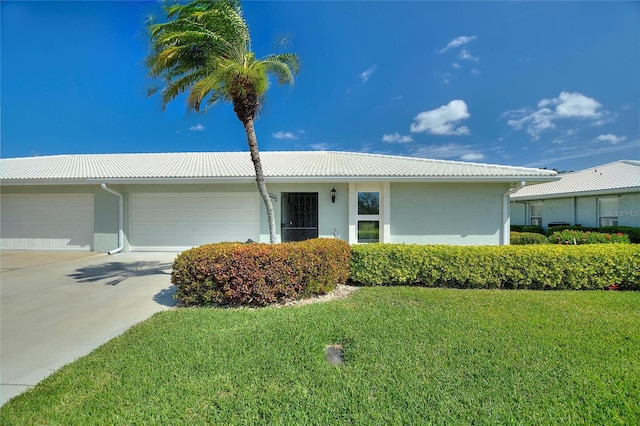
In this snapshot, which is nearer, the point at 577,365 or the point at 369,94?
the point at 577,365

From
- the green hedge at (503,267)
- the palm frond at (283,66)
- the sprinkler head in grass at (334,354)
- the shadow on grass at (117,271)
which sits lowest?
the sprinkler head in grass at (334,354)

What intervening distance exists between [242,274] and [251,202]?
6307 mm

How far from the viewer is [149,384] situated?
108 inches

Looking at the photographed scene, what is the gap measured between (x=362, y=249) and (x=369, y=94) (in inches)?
530

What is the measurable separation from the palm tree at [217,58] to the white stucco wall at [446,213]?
544 centimetres

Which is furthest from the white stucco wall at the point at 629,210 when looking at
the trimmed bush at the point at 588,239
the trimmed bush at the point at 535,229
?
the trimmed bush at the point at 588,239

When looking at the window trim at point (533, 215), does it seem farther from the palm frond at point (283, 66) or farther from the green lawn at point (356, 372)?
the palm frond at point (283, 66)

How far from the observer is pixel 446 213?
10.2 metres

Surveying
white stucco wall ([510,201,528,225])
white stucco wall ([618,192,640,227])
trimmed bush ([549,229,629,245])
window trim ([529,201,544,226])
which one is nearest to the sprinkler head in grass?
trimmed bush ([549,229,629,245])

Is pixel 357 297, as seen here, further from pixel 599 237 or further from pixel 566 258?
pixel 599 237

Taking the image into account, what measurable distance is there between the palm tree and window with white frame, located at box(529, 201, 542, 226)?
20973 mm

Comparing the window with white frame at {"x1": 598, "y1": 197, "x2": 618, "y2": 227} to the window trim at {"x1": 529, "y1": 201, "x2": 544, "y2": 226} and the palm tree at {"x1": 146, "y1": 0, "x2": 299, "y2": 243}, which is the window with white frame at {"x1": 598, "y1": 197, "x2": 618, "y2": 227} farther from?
→ the palm tree at {"x1": 146, "y1": 0, "x2": 299, "y2": 243}

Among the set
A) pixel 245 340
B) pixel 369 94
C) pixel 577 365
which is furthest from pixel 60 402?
pixel 369 94

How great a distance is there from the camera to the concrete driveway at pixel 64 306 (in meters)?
3.38
